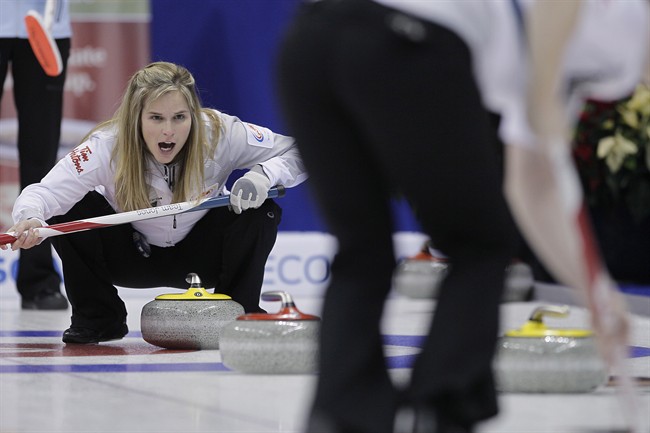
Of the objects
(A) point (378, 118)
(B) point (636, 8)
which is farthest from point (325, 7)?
(B) point (636, 8)

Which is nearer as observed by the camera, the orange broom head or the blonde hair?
the blonde hair

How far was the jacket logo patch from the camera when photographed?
10.9ft

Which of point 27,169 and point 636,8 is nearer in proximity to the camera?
point 636,8

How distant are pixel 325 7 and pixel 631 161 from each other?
3.44 m

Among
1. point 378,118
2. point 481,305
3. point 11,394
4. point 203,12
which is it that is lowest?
point 11,394

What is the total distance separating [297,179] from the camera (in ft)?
11.7

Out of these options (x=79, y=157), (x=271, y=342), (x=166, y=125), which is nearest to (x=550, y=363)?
(x=271, y=342)

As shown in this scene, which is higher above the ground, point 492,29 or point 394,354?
point 492,29

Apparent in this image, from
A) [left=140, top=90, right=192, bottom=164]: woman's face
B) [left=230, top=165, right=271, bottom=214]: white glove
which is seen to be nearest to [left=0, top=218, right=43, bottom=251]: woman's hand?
[left=140, top=90, right=192, bottom=164]: woman's face

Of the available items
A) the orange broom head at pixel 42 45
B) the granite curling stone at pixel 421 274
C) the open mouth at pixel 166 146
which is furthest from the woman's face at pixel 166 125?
the granite curling stone at pixel 421 274

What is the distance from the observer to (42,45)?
4.34 meters

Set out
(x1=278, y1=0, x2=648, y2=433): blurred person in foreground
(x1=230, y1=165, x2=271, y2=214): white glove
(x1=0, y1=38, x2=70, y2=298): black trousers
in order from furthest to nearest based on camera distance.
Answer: (x1=0, y1=38, x2=70, y2=298): black trousers, (x1=230, y1=165, x2=271, y2=214): white glove, (x1=278, y1=0, x2=648, y2=433): blurred person in foreground

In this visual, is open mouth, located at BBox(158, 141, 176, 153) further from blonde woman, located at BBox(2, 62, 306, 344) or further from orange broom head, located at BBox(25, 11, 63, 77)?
orange broom head, located at BBox(25, 11, 63, 77)

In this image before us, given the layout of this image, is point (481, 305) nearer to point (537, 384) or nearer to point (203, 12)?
point (537, 384)
